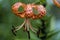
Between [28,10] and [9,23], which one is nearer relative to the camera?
[28,10]

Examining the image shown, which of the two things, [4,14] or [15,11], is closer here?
[15,11]

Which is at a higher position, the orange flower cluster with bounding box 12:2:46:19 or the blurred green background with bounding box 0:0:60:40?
the orange flower cluster with bounding box 12:2:46:19

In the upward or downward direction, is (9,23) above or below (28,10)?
below

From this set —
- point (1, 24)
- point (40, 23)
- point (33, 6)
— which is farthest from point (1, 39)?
point (33, 6)

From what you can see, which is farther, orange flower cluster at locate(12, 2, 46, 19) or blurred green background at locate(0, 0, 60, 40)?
blurred green background at locate(0, 0, 60, 40)

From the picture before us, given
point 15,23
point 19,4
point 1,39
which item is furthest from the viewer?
point 1,39

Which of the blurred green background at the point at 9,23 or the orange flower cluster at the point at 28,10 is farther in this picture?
the blurred green background at the point at 9,23

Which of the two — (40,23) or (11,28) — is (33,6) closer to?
(11,28)

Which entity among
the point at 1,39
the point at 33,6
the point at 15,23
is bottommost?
the point at 1,39

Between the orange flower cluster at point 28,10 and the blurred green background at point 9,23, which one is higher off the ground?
the orange flower cluster at point 28,10

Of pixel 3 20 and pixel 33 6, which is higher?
pixel 33 6

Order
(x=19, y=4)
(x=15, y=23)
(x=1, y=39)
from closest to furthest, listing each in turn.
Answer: (x=19, y=4)
(x=15, y=23)
(x=1, y=39)
